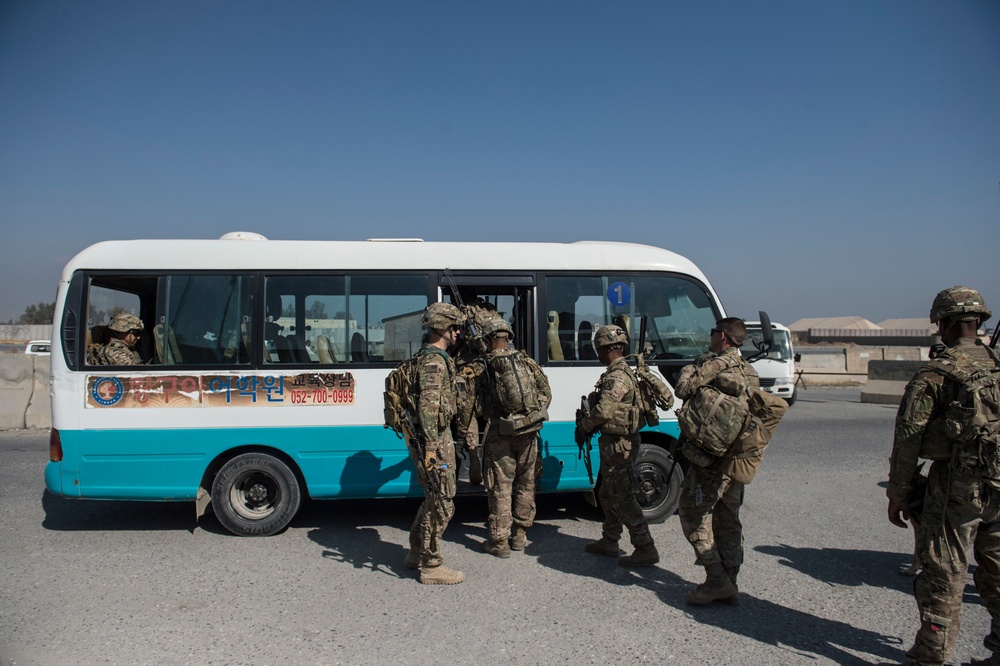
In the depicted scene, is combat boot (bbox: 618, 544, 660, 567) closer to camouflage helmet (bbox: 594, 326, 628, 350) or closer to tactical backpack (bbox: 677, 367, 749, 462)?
tactical backpack (bbox: 677, 367, 749, 462)

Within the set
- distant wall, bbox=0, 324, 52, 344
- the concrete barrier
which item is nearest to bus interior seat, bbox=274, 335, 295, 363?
the concrete barrier

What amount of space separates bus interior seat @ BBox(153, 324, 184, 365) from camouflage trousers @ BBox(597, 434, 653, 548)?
13.1 ft

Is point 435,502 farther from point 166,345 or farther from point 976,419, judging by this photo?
point 976,419

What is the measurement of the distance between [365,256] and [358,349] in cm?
91

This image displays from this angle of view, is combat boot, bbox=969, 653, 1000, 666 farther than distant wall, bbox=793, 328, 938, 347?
No

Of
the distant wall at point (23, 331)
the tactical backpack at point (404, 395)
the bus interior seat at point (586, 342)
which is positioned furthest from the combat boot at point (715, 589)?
the distant wall at point (23, 331)

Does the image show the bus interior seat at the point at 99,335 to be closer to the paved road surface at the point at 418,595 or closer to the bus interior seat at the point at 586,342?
the paved road surface at the point at 418,595

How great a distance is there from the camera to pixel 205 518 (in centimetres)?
696

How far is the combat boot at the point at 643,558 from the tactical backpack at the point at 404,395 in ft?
6.68

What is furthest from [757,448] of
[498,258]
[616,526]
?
[498,258]

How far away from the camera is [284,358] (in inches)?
249

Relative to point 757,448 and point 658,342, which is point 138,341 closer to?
point 658,342

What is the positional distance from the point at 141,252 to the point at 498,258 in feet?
11.1

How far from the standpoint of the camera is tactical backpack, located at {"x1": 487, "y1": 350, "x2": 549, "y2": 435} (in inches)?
218
